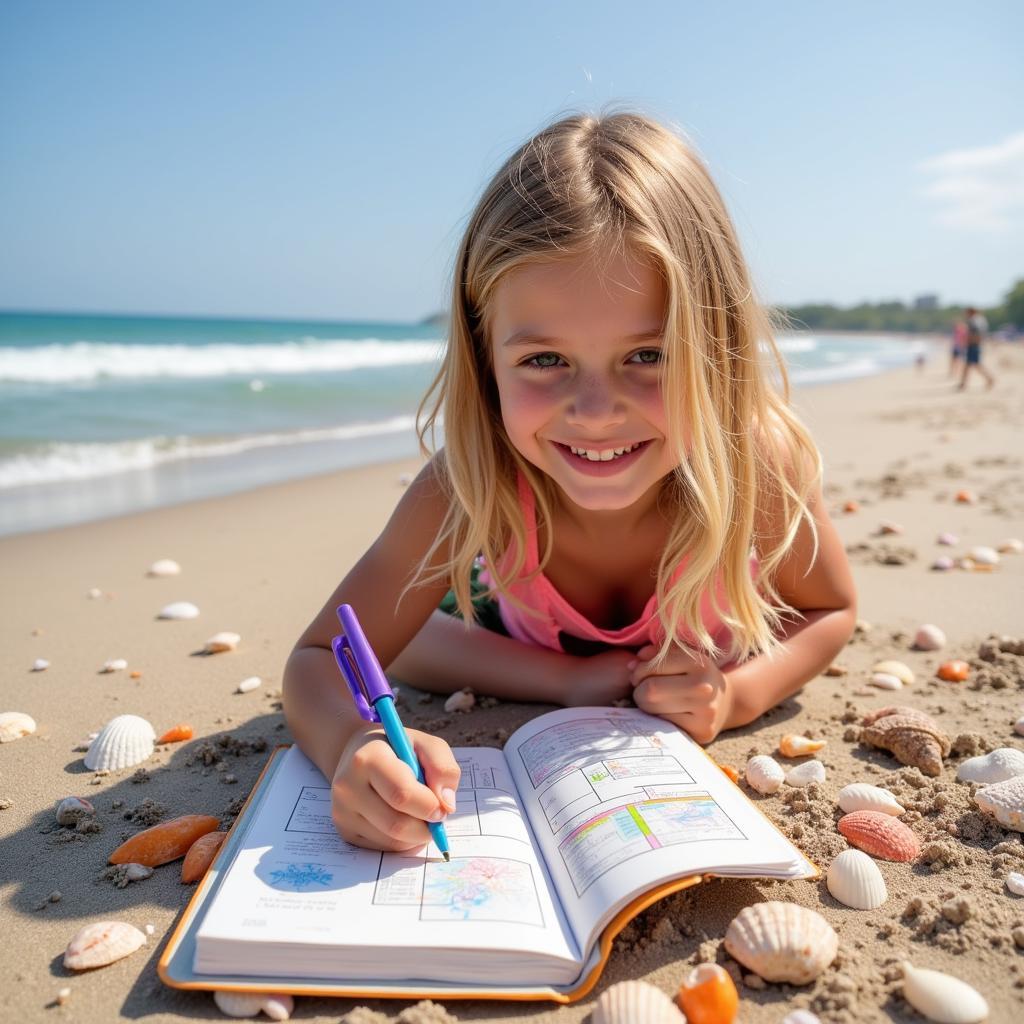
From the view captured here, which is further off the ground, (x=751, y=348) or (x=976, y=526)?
(x=751, y=348)

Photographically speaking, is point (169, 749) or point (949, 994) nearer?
point (949, 994)

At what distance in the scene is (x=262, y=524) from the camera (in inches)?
197

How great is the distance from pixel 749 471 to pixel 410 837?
1.27 m

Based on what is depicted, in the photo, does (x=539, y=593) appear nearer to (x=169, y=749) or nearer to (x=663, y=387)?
(x=663, y=387)

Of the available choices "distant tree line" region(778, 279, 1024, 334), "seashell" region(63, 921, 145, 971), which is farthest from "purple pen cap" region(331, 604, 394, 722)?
"distant tree line" region(778, 279, 1024, 334)

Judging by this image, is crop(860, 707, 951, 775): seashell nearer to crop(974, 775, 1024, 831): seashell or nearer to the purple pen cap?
crop(974, 775, 1024, 831): seashell

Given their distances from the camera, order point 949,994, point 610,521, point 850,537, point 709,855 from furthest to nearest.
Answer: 1. point 850,537
2. point 610,521
3. point 709,855
4. point 949,994

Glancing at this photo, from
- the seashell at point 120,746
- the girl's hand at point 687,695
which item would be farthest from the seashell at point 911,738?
the seashell at point 120,746

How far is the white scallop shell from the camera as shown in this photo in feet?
6.34

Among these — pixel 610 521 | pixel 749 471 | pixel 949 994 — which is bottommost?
pixel 949 994

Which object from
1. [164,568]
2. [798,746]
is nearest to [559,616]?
[798,746]

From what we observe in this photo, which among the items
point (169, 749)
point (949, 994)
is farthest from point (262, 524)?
point (949, 994)

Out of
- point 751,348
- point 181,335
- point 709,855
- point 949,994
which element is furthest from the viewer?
point 181,335

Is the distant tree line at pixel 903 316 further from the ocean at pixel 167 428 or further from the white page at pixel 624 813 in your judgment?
the white page at pixel 624 813
